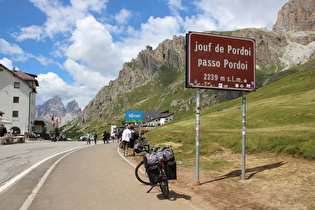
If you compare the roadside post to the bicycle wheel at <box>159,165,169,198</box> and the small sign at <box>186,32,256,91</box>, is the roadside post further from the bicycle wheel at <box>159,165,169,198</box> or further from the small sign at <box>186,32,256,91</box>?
the bicycle wheel at <box>159,165,169,198</box>

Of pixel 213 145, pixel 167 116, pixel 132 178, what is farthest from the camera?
pixel 167 116

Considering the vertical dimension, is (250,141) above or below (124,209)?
above

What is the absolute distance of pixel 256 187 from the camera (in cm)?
763

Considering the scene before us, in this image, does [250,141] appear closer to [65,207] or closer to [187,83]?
[187,83]

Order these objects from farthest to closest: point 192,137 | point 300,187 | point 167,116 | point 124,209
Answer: point 167,116 → point 192,137 → point 300,187 → point 124,209

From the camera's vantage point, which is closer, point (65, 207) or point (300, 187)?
point (65, 207)

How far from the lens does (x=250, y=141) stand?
1466cm

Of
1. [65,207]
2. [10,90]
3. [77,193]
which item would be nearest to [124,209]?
[65,207]

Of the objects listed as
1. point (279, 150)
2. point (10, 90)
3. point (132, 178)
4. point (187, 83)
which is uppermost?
point (10, 90)

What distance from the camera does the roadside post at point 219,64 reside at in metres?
8.71

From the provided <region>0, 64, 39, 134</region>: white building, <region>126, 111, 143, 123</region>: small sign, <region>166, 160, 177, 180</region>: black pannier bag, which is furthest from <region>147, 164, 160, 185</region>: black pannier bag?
<region>0, 64, 39, 134</region>: white building

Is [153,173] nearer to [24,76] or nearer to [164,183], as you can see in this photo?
[164,183]

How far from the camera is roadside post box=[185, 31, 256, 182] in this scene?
8.71m

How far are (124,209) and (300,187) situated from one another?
4.59 m
